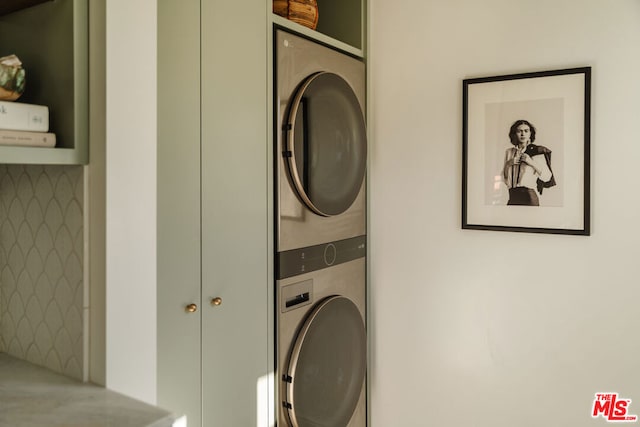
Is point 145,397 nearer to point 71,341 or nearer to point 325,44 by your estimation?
point 71,341

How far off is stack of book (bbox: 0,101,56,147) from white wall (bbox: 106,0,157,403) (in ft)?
0.46

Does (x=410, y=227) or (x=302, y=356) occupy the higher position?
(x=410, y=227)

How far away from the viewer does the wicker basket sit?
2.03m

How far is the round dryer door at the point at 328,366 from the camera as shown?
192cm

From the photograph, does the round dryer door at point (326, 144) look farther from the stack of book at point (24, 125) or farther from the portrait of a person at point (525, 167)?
the stack of book at point (24, 125)

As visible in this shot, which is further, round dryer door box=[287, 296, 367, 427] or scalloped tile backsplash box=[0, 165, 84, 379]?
round dryer door box=[287, 296, 367, 427]

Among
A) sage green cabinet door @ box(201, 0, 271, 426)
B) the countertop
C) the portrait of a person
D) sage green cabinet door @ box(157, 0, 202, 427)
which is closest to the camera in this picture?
the countertop

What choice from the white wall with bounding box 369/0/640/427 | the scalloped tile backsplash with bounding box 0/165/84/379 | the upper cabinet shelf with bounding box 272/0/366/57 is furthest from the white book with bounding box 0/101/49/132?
the white wall with bounding box 369/0/640/427

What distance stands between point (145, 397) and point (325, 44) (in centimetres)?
144

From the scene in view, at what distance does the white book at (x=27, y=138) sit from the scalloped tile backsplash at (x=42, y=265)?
0.29 feet

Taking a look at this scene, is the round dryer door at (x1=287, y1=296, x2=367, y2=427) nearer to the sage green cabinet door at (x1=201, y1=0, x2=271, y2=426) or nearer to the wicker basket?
the sage green cabinet door at (x1=201, y1=0, x2=271, y2=426)

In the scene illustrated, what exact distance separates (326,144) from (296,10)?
1.70 ft

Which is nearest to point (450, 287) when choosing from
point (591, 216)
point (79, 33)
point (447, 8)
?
point (591, 216)

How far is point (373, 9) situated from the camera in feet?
8.07
